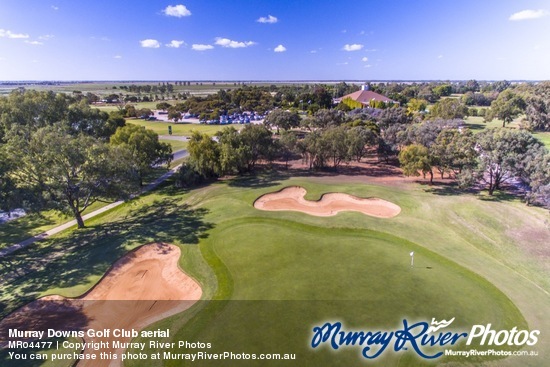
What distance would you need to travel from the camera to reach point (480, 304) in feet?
70.5

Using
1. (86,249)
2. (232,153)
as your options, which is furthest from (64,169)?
(232,153)

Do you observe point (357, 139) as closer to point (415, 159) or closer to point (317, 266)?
point (415, 159)

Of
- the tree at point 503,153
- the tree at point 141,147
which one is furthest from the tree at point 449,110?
the tree at point 141,147

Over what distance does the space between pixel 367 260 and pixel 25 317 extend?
94.0ft

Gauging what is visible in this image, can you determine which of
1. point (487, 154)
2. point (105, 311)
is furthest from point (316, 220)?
point (487, 154)

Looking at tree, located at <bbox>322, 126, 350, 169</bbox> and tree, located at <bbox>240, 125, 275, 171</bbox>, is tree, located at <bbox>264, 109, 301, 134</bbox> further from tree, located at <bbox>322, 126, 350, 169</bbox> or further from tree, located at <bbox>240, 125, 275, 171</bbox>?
tree, located at <bbox>322, 126, 350, 169</bbox>

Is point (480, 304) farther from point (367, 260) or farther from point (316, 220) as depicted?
point (316, 220)

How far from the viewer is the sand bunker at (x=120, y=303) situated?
2056 cm

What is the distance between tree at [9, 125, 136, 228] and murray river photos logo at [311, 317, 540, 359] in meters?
30.7

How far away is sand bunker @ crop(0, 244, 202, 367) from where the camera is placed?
67.5 feet

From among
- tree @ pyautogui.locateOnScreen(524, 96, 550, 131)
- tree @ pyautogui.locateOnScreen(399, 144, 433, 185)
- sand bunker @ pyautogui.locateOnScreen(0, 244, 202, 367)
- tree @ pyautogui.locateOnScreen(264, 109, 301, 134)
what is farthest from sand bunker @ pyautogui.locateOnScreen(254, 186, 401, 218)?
tree @ pyautogui.locateOnScreen(524, 96, 550, 131)

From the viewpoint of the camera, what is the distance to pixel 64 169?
3269 cm

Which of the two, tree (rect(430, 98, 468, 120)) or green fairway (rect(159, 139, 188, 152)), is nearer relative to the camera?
green fairway (rect(159, 139, 188, 152))

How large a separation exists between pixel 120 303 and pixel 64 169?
19327mm
